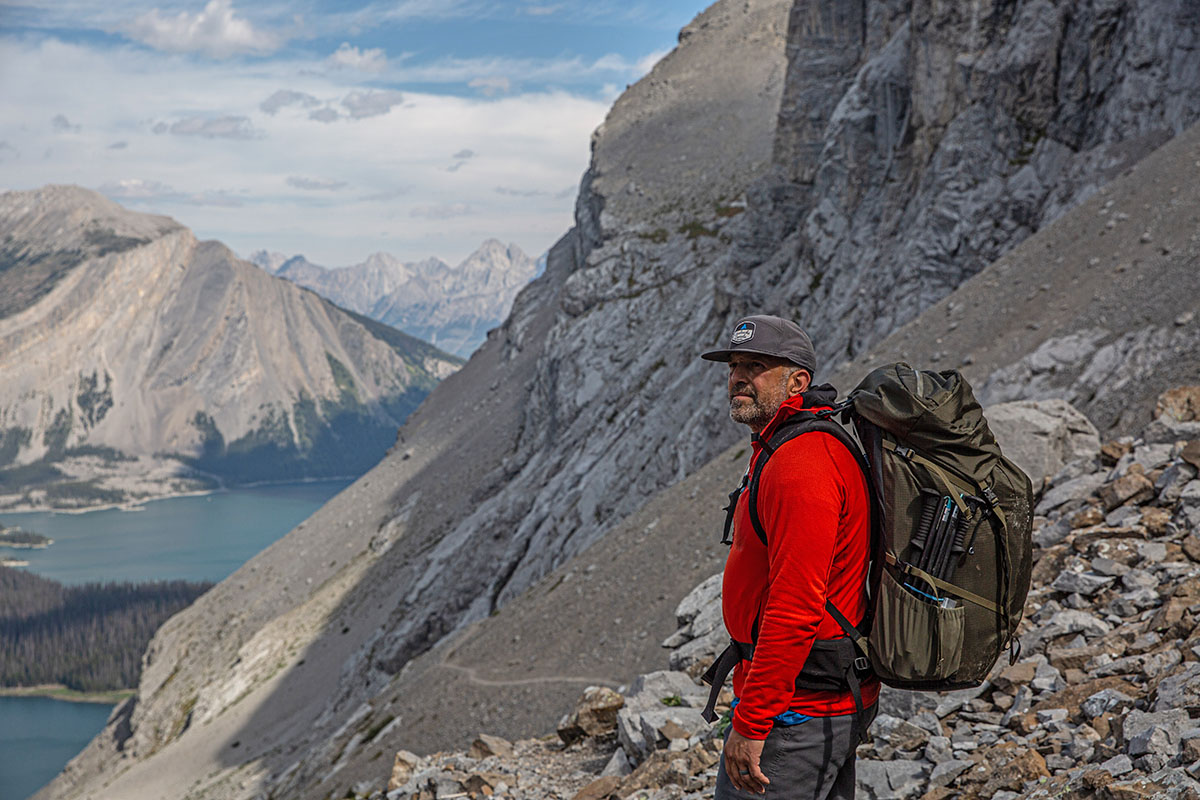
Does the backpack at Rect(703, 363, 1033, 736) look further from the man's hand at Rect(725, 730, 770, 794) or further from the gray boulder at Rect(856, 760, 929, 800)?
the gray boulder at Rect(856, 760, 929, 800)

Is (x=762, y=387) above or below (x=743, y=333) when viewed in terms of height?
below

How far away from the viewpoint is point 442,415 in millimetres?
88625

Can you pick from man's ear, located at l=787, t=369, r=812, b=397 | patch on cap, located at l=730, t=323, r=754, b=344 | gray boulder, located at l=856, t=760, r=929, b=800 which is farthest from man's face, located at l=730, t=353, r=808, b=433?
gray boulder, located at l=856, t=760, r=929, b=800

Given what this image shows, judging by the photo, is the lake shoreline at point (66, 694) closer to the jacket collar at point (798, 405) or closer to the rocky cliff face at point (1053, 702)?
the rocky cliff face at point (1053, 702)

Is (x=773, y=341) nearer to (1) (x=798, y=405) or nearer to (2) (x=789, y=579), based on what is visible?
(1) (x=798, y=405)

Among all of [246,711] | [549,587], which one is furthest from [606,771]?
[246,711]

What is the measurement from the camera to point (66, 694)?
163375 mm

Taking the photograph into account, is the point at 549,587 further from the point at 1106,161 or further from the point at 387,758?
the point at 1106,161

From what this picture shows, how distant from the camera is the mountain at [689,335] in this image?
25.3m

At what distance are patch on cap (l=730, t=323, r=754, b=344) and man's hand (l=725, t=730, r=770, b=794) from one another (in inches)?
88.7

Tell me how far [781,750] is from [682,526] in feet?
79.7

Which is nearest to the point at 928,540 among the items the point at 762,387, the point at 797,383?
the point at 797,383

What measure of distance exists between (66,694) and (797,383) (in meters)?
198

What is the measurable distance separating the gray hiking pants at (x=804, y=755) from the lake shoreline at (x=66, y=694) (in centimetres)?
18192
